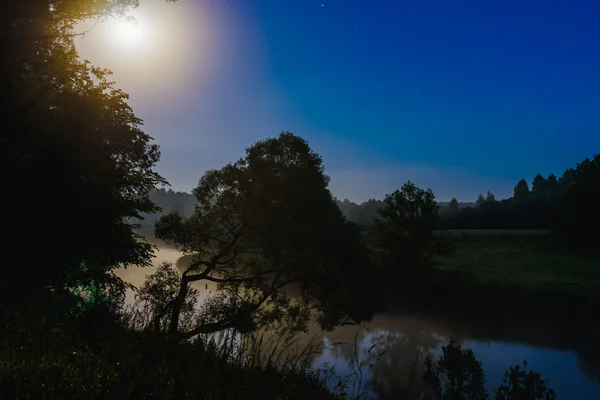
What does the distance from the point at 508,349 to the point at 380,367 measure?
1135cm

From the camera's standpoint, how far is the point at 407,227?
4612 centimetres

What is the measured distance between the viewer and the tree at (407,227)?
146ft

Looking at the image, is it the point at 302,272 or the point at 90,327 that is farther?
the point at 302,272

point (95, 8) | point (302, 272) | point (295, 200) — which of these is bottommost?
point (302, 272)

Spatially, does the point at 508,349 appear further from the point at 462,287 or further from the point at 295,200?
the point at 295,200

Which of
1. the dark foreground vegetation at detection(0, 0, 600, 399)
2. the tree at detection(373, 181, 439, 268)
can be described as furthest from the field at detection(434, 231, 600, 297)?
the dark foreground vegetation at detection(0, 0, 600, 399)

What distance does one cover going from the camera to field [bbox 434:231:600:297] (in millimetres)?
41938

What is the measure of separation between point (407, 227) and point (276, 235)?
30853 millimetres

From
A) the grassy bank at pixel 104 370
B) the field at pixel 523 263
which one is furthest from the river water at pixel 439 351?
the grassy bank at pixel 104 370

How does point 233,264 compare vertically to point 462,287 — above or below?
above

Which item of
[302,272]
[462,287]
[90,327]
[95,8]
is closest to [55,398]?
[90,327]

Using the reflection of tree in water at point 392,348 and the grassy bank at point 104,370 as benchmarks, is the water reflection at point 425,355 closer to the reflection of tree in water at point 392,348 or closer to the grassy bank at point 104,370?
the reflection of tree in water at point 392,348

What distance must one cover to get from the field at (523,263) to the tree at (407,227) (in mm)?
7149

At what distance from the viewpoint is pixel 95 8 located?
14258 mm
